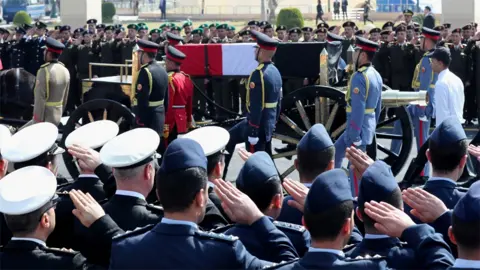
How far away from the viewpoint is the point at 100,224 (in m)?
3.87

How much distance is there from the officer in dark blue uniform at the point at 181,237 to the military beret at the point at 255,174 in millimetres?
530

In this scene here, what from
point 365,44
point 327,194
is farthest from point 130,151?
point 365,44

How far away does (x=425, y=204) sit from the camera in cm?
392

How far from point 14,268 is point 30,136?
1.39m

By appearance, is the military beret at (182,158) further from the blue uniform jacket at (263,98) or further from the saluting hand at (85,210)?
the blue uniform jacket at (263,98)

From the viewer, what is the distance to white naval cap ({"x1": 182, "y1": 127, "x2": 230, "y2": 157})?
4.98 metres

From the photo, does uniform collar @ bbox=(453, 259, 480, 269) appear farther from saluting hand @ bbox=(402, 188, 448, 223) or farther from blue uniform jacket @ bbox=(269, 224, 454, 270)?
saluting hand @ bbox=(402, 188, 448, 223)

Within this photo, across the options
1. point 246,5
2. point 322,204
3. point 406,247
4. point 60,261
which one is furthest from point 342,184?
point 246,5

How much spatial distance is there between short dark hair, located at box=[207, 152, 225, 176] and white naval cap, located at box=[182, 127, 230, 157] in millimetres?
26

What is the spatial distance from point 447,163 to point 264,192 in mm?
1121

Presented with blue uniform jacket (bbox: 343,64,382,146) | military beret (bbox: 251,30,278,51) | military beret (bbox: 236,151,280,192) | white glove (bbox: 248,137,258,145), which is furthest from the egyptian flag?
military beret (bbox: 236,151,280,192)

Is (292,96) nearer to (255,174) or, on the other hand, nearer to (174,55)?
(174,55)

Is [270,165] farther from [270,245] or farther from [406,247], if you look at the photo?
[406,247]

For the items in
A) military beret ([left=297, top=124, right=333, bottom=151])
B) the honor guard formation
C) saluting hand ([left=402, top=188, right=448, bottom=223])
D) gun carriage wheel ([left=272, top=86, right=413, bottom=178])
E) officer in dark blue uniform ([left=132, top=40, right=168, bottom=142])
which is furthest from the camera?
gun carriage wheel ([left=272, top=86, right=413, bottom=178])
